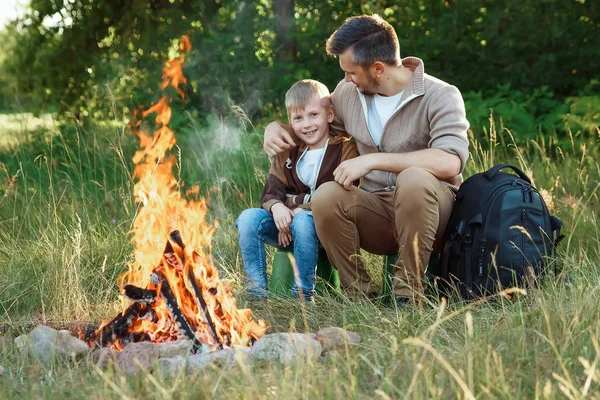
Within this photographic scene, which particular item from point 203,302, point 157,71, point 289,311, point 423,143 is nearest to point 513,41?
point 157,71

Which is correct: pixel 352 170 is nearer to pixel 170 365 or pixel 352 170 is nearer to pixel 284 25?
pixel 170 365

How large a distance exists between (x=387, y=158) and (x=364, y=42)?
53 centimetres

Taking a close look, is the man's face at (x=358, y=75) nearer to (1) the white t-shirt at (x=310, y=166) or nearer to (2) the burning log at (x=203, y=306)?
(1) the white t-shirt at (x=310, y=166)

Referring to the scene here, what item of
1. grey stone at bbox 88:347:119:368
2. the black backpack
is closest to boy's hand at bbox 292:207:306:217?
the black backpack

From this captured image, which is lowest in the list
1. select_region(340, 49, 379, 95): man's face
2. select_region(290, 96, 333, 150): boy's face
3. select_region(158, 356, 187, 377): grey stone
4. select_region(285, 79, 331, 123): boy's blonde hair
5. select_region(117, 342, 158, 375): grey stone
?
select_region(117, 342, 158, 375): grey stone

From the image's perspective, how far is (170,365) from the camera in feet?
9.39

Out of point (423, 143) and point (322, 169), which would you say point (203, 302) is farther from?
point (423, 143)

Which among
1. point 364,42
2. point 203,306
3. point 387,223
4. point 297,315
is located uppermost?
point 364,42

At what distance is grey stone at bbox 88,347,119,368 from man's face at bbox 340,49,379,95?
1596mm

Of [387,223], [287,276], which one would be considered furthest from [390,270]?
[287,276]

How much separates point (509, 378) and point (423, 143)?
1.58 metres

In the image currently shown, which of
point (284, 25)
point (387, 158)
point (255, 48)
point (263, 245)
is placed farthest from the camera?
point (284, 25)

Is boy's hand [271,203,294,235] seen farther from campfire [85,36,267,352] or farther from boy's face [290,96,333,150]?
campfire [85,36,267,352]

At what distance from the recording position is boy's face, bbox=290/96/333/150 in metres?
3.94
